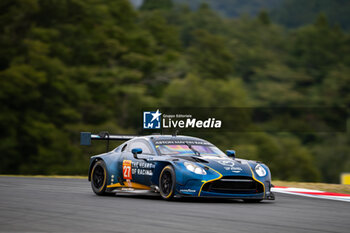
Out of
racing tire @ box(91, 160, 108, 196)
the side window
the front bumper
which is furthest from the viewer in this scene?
racing tire @ box(91, 160, 108, 196)

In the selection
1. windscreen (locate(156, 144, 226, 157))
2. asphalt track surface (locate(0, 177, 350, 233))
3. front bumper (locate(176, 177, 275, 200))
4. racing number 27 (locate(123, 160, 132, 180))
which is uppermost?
windscreen (locate(156, 144, 226, 157))

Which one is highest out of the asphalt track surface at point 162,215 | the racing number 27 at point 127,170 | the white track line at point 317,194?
the racing number 27 at point 127,170

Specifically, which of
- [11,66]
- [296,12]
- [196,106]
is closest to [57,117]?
[11,66]

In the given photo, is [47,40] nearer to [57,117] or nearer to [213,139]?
[57,117]

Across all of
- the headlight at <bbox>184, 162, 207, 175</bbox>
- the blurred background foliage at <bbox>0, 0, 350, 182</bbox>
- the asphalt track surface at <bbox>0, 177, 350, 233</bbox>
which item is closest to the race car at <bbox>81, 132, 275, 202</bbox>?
the headlight at <bbox>184, 162, 207, 175</bbox>

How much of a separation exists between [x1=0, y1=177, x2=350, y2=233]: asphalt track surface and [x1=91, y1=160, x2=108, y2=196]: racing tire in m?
0.52

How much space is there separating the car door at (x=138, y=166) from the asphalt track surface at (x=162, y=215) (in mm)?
393

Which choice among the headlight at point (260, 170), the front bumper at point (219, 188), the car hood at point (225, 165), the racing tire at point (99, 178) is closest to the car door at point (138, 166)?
the racing tire at point (99, 178)

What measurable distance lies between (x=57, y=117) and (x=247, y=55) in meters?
38.8

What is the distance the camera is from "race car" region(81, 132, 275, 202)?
1062cm

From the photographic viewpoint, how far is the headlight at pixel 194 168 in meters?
10.7

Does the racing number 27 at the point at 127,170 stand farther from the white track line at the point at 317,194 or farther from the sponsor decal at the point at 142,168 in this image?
the white track line at the point at 317,194

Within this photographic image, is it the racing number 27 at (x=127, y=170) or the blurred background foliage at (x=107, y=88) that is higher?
the blurred background foliage at (x=107, y=88)

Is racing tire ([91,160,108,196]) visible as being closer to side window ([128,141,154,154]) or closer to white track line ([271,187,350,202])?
side window ([128,141,154,154])
